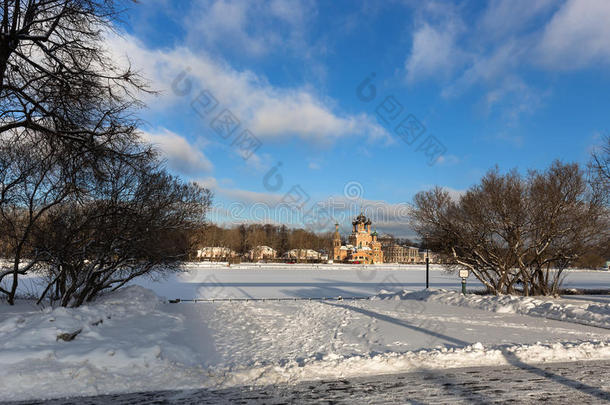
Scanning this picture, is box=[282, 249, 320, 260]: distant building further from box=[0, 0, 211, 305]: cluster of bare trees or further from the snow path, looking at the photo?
the snow path

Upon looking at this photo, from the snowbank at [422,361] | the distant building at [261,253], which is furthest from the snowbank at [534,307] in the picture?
the distant building at [261,253]

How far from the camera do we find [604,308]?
13914mm

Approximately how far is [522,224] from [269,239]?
101618 millimetres

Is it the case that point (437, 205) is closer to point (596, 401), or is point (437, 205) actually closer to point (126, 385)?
point (596, 401)

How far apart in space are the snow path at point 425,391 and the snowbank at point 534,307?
23.4 ft

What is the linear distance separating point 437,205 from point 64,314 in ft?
57.2

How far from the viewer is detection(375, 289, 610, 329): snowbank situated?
1280 centimetres

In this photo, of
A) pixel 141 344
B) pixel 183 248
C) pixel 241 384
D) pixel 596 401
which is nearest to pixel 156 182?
pixel 183 248

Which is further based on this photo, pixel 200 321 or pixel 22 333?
pixel 200 321

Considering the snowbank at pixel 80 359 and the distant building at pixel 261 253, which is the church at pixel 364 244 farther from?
the snowbank at pixel 80 359

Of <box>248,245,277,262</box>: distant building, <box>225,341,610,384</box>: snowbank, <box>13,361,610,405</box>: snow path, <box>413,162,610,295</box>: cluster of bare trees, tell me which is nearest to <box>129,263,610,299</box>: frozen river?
<box>413,162,610,295</box>: cluster of bare trees

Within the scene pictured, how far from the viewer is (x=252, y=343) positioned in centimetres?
909

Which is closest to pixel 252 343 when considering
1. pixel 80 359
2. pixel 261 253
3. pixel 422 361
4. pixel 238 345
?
pixel 238 345

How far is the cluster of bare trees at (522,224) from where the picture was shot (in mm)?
18375
